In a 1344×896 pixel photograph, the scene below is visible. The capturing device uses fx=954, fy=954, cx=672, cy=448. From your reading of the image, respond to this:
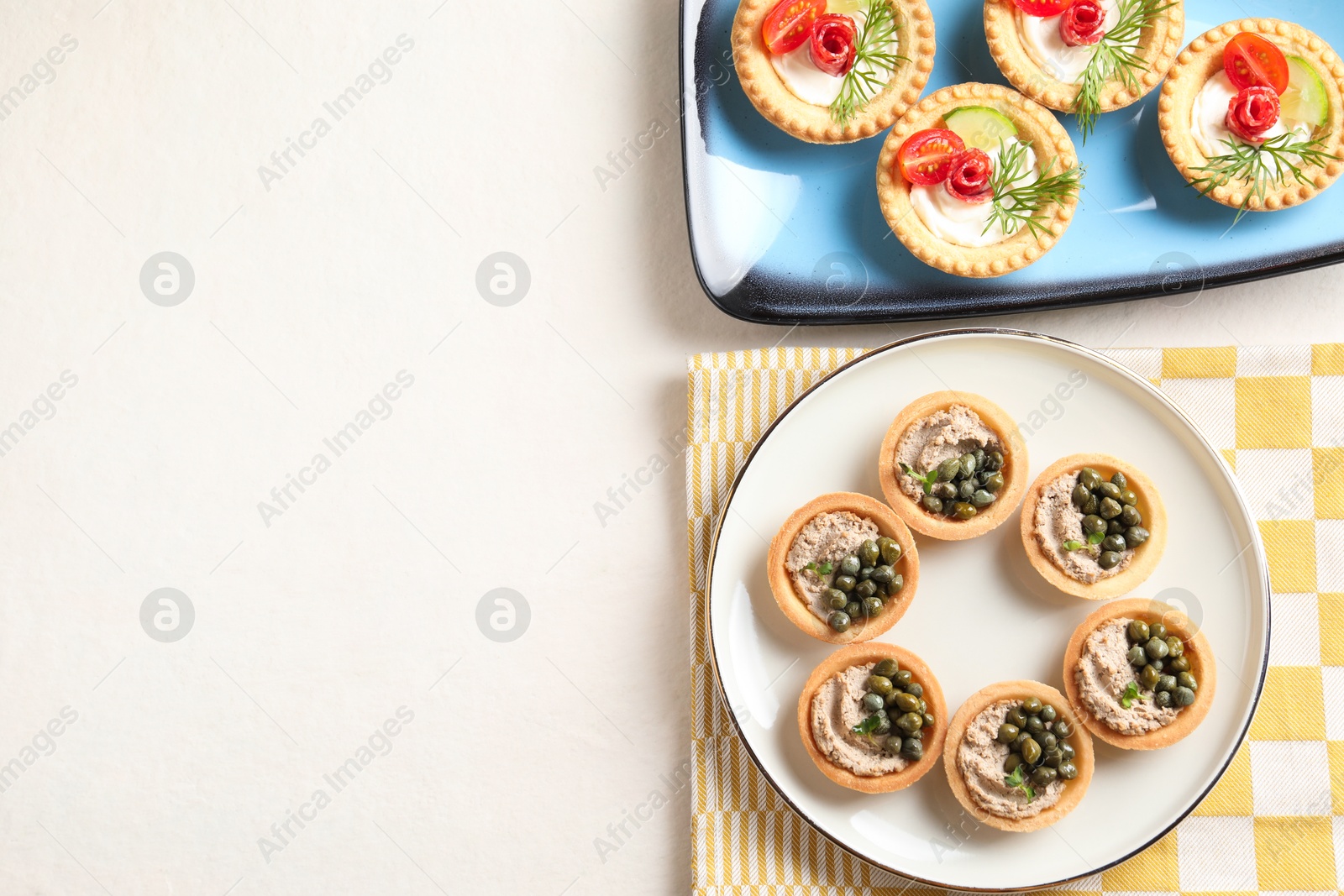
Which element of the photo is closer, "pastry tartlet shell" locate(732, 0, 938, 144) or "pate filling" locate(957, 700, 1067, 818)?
"pate filling" locate(957, 700, 1067, 818)

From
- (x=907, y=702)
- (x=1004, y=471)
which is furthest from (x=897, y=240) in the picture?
(x=907, y=702)

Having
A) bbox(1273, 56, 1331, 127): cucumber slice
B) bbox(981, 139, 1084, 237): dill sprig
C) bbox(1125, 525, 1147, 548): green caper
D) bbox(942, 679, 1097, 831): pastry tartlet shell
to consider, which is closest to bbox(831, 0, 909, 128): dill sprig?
bbox(981, 139, 1084, 237): dill sprig

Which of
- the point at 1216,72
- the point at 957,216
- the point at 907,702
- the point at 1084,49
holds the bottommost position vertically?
the point at 907,702

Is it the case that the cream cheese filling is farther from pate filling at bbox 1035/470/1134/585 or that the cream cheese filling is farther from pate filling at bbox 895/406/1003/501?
pate filling at bbox 1035/470/1134/585

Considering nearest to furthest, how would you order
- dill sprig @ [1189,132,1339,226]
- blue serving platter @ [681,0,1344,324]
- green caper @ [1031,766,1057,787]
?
1. green caper @ [1031,766,1057,787]
2. dill sprig @ [1189,132,1339,226]
3. blue serving platter @ [681,0,1344,324]

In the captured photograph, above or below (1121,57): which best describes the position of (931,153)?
below

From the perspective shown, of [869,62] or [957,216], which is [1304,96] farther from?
[869,62]

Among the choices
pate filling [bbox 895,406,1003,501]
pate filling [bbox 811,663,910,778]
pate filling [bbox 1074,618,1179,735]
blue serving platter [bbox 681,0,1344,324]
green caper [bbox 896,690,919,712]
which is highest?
blue serving platter [bbox 681,0,1344,324]
